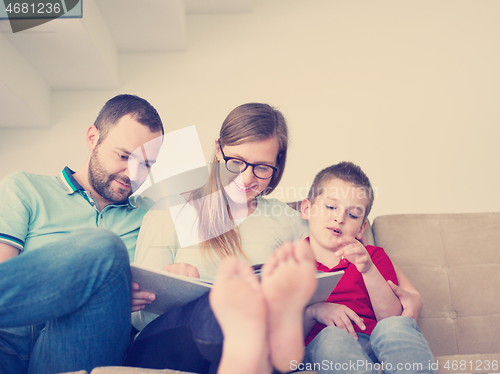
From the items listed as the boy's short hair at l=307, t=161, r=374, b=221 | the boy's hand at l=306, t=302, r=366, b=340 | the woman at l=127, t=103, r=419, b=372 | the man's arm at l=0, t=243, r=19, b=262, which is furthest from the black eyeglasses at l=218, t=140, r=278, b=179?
the man's arm at l=0, t=243, r=19, b=262

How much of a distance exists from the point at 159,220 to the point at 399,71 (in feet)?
5.20

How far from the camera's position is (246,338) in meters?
0.56

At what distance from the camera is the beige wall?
185 cm

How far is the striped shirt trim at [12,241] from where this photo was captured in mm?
998

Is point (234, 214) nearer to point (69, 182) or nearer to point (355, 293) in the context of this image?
point (355, 293)

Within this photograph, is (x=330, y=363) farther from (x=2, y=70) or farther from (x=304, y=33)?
(x=304, y=33)

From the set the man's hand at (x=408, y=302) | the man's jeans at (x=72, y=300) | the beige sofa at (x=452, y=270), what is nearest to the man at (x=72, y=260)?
the man's jeans at (x=72, y=300)

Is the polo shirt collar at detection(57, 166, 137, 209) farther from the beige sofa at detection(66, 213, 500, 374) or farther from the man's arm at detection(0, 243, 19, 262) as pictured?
the beige sofa at detection(66, 213, 500, 374)

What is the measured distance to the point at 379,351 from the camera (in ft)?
2.76

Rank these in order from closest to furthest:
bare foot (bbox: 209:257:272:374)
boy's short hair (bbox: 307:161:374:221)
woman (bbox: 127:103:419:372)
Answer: bare foot (bbox: 209:257:272:374), woman (bbox: 127:103:419:372), boy's short hair (bbox: 307:161:374:221)

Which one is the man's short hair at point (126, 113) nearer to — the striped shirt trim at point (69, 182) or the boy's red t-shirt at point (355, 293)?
Answer: the striped shirt trim at point (69, 182)

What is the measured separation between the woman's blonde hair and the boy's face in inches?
8.5

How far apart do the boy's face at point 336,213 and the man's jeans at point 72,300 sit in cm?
65

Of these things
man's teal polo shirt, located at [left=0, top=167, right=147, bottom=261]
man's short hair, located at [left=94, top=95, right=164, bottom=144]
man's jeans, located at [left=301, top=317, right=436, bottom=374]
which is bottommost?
man's jeans, located at [left=301, top=317, right=436, bottom=374]
